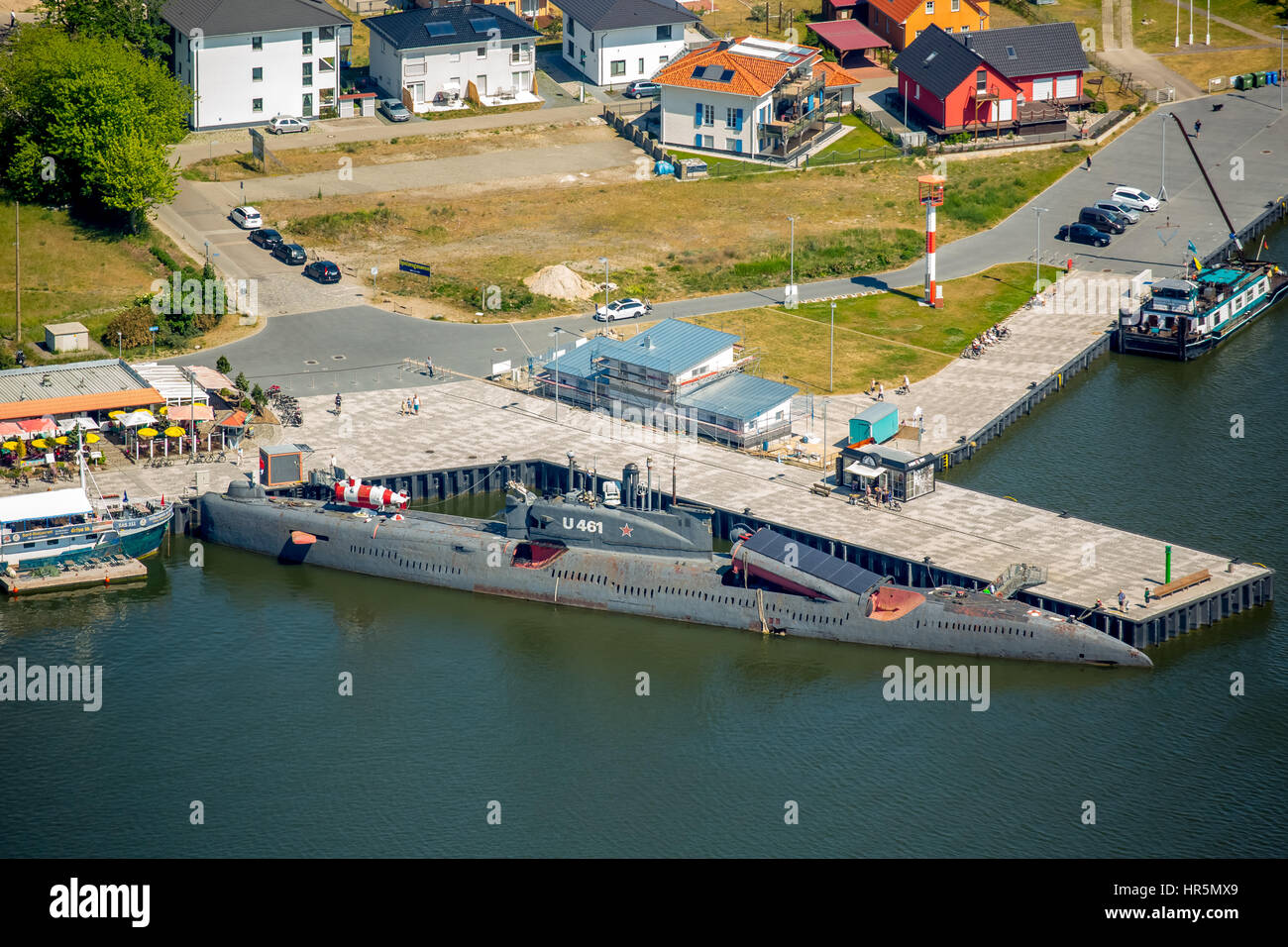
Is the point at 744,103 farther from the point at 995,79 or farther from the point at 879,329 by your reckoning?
the point at 879,329

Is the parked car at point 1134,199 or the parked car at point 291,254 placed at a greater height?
the parked car at point 1134,199

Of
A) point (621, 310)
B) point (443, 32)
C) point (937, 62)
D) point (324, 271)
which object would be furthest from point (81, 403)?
point (937, 62)

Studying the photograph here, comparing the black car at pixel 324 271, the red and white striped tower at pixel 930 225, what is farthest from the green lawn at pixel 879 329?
the black car at pixel 324 271

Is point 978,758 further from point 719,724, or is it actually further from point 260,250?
point 260,250

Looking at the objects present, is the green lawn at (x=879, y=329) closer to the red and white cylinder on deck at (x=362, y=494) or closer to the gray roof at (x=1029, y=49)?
the red and white cylinder on deck at (x=362, y=494)

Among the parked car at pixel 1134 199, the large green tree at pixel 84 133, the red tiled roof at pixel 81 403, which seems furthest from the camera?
the parked car at pixel 1134 199

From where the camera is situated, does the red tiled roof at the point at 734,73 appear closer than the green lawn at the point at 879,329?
No
